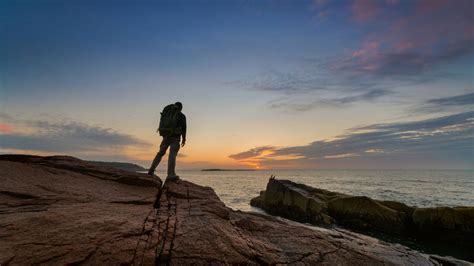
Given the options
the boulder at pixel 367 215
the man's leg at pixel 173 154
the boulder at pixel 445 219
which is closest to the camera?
the man's leg at pixel 173 154

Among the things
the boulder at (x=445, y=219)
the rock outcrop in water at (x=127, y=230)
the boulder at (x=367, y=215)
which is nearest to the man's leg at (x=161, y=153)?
the rock outcrop in water at (x=127, y=230)

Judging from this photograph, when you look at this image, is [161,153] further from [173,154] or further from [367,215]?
[367,215]

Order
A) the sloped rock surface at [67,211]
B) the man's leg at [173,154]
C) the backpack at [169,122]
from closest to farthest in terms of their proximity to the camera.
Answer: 1. the sloped rock surface at [67,211]
2. the backpack at [169,122]
3. the man's leg at [173,154]

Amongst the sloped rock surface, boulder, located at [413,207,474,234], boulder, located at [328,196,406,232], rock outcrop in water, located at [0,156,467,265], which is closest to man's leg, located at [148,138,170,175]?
the sloped rock surface

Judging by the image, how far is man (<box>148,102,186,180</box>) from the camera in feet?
33.6

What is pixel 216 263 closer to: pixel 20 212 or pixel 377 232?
pixel 20 212

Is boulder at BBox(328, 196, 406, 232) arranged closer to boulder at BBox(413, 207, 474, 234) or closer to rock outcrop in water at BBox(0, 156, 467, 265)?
boulder at BBox(413, 207, 474, 234)

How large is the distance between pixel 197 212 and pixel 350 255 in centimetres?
368

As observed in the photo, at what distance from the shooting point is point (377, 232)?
2219 centimetres

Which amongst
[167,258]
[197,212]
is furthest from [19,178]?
[167,258]

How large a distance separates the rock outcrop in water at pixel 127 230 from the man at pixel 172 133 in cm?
188

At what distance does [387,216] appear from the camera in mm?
23266

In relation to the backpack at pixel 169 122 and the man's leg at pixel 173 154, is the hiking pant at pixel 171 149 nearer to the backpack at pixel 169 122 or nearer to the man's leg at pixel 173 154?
the man's leg at pixel 173 154

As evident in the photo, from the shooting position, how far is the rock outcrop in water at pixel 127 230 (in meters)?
4.14
